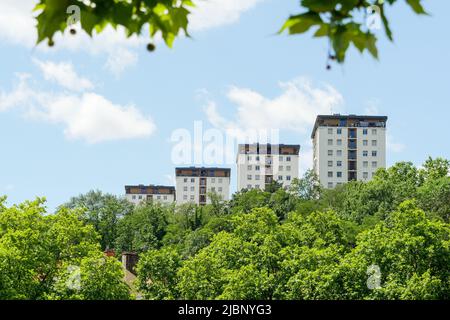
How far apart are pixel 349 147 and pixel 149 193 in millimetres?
65038

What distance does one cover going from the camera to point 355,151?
488ft

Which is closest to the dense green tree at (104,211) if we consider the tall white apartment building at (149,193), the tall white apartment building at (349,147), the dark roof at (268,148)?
the tall white apartment building at (349,147)

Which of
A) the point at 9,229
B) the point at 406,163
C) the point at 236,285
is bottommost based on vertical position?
the point at 236,285

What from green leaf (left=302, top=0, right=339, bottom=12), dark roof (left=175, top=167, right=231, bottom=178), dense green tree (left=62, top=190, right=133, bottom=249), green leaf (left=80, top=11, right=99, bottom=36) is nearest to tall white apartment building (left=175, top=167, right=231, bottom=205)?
dark roof (left=175, top=167, right=231, bottom=178)

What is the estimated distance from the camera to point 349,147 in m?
149

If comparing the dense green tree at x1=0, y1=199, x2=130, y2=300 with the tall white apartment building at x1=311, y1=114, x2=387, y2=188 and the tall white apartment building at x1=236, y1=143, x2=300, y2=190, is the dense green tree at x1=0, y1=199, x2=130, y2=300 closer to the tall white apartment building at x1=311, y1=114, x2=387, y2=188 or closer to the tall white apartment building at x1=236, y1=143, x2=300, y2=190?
the tall white apartment building at x1=311, y1=114, x2=387, y2=188

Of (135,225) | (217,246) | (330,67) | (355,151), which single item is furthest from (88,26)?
(355,151)

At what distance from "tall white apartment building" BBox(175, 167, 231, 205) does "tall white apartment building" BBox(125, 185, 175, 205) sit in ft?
36.6

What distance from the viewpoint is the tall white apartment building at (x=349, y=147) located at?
148m

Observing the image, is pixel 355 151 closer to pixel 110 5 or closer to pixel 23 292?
pixel 23 292

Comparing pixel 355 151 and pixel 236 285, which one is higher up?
pixel 355 151

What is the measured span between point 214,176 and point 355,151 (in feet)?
148

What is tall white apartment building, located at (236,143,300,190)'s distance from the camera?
16812cm

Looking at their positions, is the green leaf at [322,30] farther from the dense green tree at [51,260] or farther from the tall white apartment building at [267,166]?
the tall white apartment building at [267,166]
